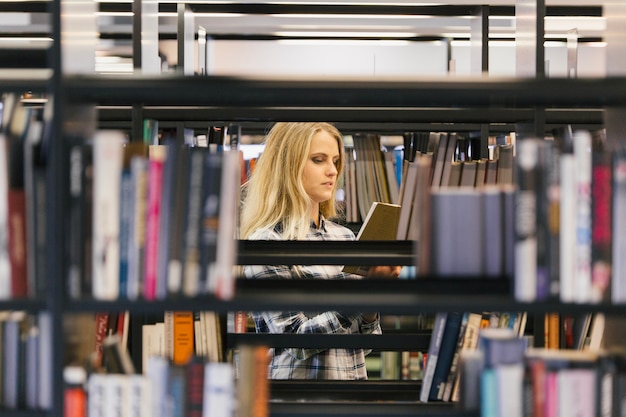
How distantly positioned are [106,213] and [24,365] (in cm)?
38

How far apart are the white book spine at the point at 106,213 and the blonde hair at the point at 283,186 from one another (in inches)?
48.9

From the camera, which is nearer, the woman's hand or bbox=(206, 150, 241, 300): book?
bbox=(206, 150, 241, 300): book

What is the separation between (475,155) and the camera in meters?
3.37

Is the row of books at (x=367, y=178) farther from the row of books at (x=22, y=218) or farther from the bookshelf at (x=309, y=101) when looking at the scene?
the row of books at (x=22, y=218)

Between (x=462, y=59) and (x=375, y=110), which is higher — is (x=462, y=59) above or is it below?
above

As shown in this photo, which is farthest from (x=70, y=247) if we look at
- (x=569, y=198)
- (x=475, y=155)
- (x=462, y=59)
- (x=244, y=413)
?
(x=462, y=59)

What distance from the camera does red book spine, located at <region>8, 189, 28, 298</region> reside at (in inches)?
57.1

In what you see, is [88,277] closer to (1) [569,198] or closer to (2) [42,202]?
(2) [42,202]

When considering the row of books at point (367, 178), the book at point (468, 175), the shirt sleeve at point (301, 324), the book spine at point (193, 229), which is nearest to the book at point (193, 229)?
the book spine at point (193, 229)

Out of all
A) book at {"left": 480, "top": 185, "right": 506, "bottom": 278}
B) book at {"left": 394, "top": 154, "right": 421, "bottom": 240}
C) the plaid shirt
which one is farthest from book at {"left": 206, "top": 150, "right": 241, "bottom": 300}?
the plaid shirt

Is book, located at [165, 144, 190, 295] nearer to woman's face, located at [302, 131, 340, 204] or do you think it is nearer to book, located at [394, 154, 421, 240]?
book, located at [394, 154, 421, 240]

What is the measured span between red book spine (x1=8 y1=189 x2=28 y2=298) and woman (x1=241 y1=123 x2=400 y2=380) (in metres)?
1.07

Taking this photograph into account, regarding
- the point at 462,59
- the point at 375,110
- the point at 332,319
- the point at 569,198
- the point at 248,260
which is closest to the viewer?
the point at 569,198

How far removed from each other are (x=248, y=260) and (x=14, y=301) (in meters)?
0.73
